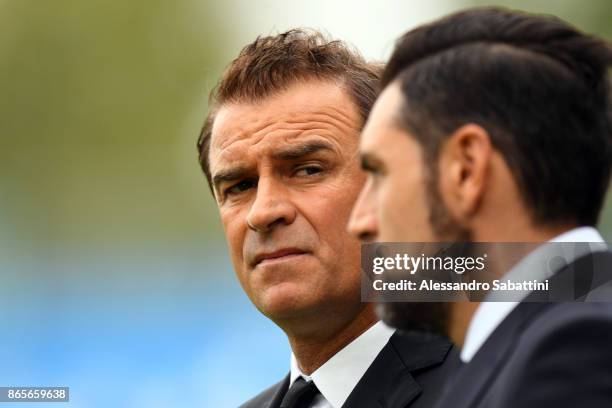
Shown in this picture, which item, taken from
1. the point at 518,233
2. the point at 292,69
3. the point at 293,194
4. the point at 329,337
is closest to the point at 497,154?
the point at 518,233

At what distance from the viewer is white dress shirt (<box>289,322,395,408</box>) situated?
3789 millimetres

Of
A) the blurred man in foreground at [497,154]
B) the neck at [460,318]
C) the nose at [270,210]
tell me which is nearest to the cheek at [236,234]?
the nose at [270,210]

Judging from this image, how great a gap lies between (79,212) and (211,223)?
4.96 feet

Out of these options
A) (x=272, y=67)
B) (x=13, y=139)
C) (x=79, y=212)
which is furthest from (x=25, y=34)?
(x=272, y=67)

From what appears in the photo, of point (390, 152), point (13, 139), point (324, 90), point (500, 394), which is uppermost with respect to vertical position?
point (13, 139)

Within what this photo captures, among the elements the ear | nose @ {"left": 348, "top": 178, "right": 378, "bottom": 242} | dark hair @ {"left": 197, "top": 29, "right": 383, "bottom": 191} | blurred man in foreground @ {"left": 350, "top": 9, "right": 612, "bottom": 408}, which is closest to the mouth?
dark hair @ {"left": 197, "top": 29, "right": 383, "bottom": 191}

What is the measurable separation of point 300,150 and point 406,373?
93 cm

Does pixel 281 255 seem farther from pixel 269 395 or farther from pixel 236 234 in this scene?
pixel 269 395

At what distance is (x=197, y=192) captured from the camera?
1173cm

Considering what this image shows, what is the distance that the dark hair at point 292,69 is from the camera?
4156 mm

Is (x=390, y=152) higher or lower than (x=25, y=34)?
lower

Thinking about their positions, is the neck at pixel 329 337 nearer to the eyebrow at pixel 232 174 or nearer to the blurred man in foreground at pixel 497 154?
the eyebrow at pixel 232 174

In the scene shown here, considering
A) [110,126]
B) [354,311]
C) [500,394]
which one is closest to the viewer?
[500,394]

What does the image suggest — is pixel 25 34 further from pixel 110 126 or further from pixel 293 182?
pixel 293 182
